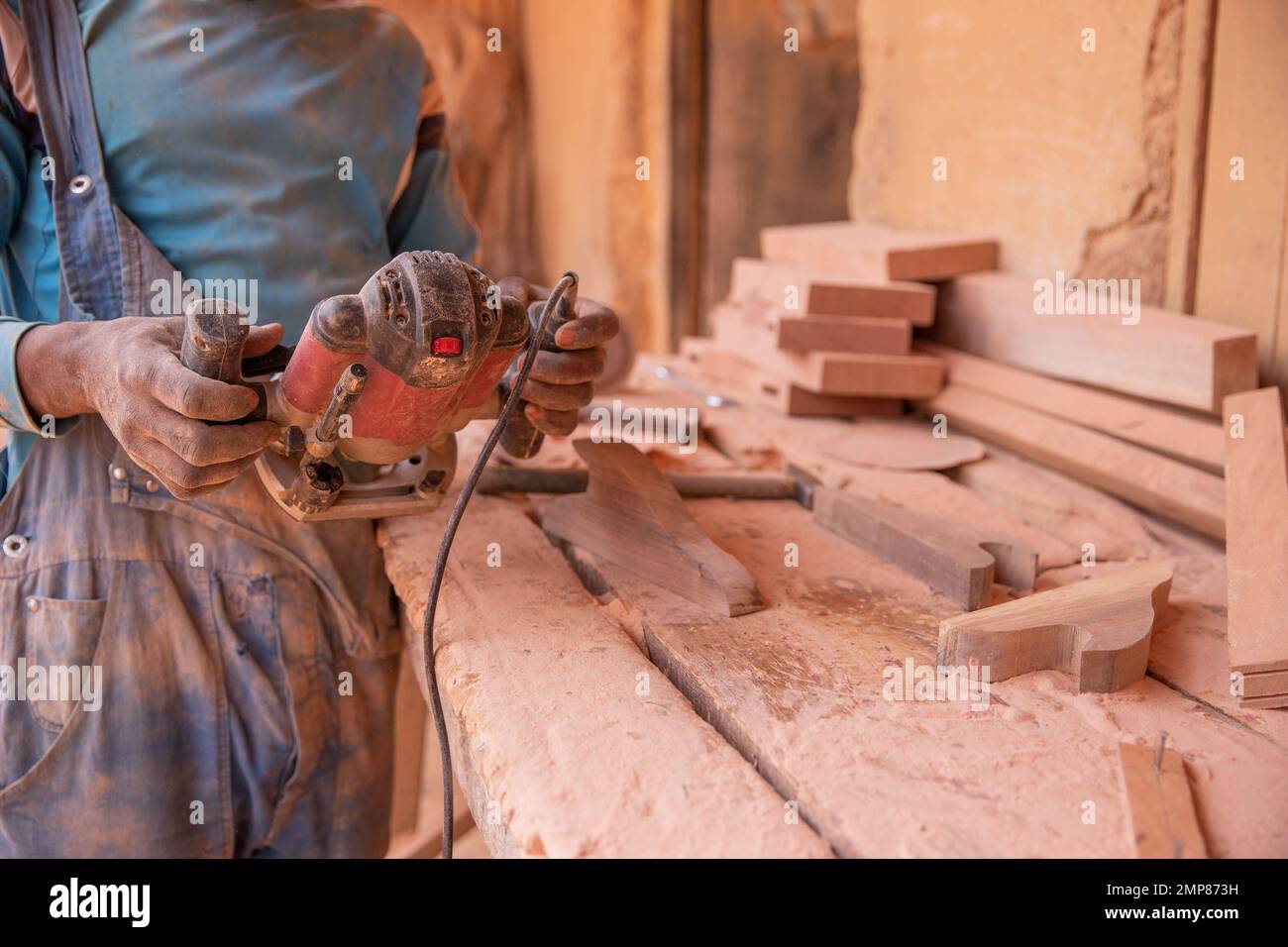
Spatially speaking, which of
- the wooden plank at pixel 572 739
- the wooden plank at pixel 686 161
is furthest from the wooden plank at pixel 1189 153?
the wooden plank at pixel 686 161

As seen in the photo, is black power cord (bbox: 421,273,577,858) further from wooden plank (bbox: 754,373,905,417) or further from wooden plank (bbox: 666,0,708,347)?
wooden plank (bbox: 666,0,708,347)

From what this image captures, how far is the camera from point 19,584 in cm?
172

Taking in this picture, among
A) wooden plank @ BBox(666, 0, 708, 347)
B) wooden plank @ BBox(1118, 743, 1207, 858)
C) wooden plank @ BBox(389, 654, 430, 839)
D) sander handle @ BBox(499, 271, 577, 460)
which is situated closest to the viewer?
wooden plank @ BBox(1118, 743, 1207, 858)

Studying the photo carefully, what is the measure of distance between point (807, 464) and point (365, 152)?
1064mm

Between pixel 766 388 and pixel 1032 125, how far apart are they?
900 mm

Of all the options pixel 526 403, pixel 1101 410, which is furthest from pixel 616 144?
pixel 526 403

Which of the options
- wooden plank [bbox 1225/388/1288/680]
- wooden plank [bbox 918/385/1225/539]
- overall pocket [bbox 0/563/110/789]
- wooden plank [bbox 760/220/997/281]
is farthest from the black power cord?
wooden plank [bbox 760/220/997/281]

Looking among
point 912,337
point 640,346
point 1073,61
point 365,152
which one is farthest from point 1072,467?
point 640,346

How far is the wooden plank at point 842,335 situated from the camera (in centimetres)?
267

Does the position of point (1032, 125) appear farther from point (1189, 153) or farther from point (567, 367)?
point (567, 367)

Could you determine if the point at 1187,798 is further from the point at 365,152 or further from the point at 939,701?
the point at 365,152

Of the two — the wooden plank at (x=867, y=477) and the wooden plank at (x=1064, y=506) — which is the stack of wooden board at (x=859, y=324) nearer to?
the wooden plank at (x=867, y=477)

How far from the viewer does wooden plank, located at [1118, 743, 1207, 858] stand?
1.00m

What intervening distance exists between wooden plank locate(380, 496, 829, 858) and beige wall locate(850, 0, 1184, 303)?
150 cm
